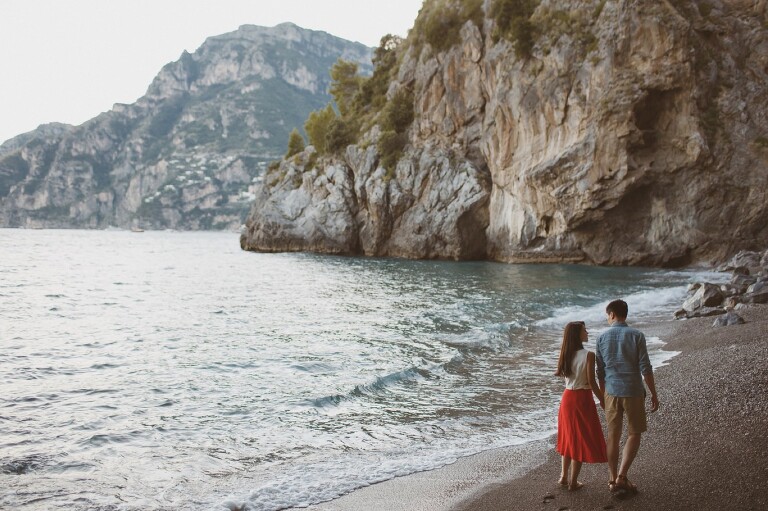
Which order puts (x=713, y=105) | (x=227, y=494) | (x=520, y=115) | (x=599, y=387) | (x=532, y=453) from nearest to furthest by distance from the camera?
(x=599, y=387) < (x=227, y=494) < (x=532, y=453) < (x=713, y=105) < (x=520, y=115)

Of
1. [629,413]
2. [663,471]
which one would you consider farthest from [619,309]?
[663,471]

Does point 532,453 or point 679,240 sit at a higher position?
point 679,240

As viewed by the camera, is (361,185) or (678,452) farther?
(361,185)

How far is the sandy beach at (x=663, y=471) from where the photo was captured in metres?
5.65

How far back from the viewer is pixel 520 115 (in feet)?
153

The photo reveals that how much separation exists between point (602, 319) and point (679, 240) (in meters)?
23.7

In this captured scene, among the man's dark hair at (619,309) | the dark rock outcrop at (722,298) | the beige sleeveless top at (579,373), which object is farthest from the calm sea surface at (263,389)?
the man's dark hair at (619,309)

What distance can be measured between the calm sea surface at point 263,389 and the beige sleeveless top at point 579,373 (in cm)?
264

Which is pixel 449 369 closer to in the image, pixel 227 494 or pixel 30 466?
pixel 227 494

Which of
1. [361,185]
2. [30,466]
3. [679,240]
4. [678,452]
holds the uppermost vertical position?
[361,185]

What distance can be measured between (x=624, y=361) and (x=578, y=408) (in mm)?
774

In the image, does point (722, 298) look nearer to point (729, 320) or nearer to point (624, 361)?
point (729, 320)

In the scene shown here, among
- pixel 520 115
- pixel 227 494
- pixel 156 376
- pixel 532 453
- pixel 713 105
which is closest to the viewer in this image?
pixel 227 494

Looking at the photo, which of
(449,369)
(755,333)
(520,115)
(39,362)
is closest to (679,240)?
(520,115)
